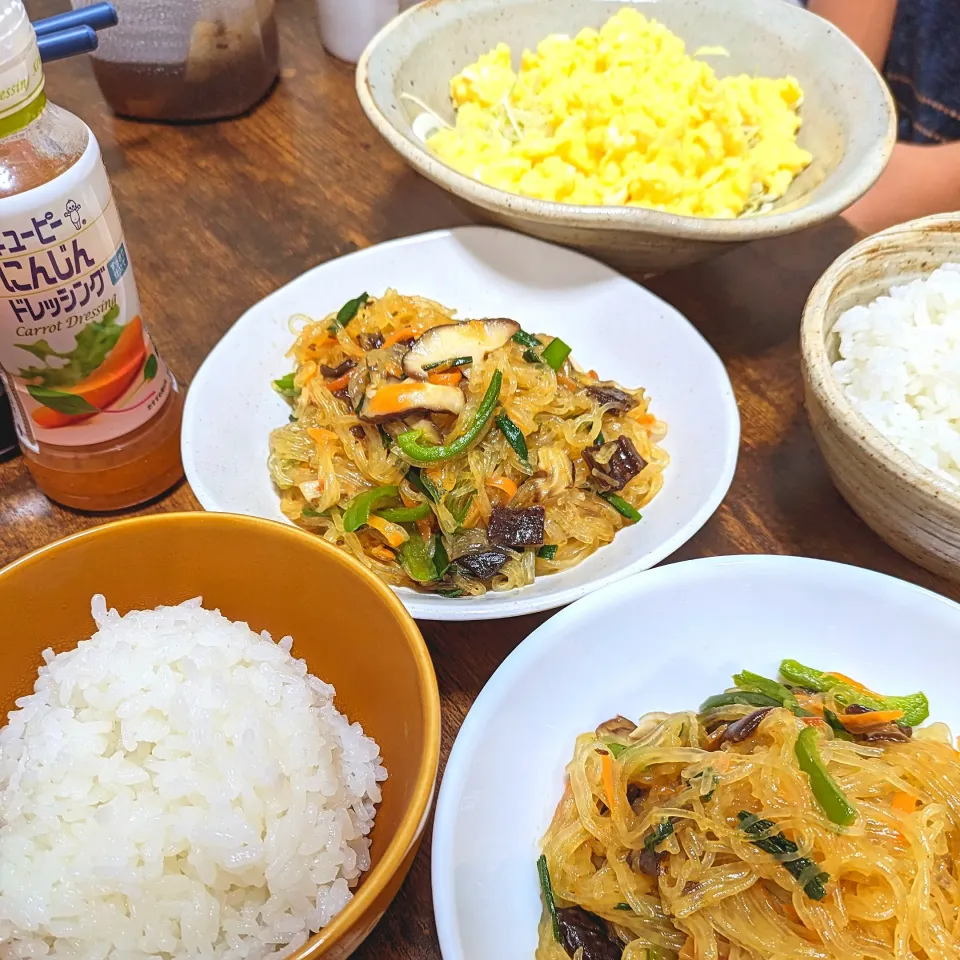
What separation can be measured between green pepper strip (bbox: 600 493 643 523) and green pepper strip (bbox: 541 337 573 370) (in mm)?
301

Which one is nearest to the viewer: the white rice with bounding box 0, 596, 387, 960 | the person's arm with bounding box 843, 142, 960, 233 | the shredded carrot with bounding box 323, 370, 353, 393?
the white rice with bounding box 0, 596, 387, 960

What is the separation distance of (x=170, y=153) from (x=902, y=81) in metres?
2.61

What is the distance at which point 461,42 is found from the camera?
2408 millimetres

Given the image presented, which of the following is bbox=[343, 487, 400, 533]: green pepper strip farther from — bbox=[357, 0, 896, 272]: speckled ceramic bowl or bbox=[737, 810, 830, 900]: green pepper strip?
bbox=[737, 810, 830, 900]: green pepper strip

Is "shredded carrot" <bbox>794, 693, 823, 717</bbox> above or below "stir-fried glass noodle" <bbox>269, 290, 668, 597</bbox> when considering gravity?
below

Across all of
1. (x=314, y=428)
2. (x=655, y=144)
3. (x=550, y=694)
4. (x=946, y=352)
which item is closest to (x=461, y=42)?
(x=655, y=144)

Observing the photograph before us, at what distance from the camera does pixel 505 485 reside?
5.37 ft

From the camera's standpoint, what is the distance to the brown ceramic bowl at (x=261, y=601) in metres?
1.14

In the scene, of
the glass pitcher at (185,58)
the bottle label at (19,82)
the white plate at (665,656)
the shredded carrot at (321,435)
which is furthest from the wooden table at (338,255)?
the bottle label at (19,82)

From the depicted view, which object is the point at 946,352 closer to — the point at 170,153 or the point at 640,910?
the point at 640,910

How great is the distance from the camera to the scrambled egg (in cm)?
217

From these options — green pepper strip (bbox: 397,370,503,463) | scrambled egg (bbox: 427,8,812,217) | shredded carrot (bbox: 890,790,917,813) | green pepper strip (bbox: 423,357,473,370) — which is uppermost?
scrambled egg (bbox: 427,8,812,217)

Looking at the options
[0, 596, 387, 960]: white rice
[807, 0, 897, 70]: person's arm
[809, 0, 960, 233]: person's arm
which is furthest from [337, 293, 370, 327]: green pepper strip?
[807, 0, 897, 70]: person's arm

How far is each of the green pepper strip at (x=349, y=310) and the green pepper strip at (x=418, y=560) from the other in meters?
0.56
